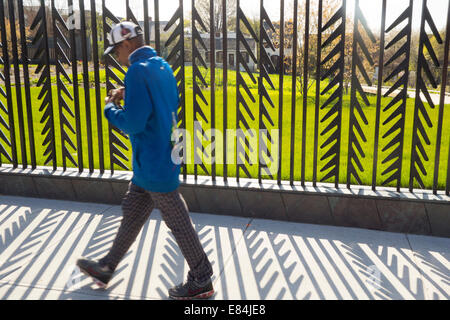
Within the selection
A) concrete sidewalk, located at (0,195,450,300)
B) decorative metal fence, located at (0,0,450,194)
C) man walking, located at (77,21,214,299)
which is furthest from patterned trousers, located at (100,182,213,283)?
decorative metal fence, located at (0,0,450,194)

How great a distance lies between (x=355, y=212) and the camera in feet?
15.1

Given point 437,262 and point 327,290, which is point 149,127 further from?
point 437,262

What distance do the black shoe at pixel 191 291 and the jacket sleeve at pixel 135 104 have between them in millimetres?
1182

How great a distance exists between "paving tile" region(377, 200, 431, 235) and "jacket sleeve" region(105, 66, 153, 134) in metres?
2.73

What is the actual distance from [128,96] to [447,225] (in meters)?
3.34

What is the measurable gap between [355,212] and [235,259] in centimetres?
145

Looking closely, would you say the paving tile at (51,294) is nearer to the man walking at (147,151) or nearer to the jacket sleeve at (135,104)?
the man walking at (147,151)

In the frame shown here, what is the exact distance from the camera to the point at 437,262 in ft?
12.8

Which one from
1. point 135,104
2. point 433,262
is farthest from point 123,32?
point 433,262

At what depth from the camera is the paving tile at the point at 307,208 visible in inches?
184

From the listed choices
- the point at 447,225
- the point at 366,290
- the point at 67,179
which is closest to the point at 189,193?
the point at 67,179

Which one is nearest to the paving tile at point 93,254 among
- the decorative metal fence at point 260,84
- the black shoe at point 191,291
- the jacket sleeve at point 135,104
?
the black shoe at point 191,291

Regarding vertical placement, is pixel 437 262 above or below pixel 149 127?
below

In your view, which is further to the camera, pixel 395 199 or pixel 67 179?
pixel 67 179
